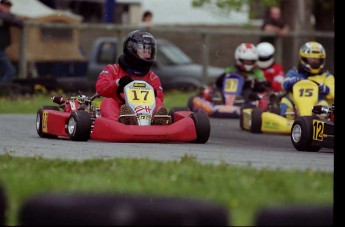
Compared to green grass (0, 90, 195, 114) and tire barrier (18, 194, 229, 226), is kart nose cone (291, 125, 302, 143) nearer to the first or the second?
green grass (0, 90, 195, 114)

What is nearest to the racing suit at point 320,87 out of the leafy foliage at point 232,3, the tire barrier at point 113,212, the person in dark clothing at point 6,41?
the person in dark clothing at point 6,41

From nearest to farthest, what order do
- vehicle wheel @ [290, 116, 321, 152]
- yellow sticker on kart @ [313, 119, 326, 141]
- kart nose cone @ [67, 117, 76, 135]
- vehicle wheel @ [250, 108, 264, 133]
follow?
yellow sticker on kart @ [313, 119, 326, 141] → vehicle wheel @ [290, 116, 321, 152] → kart nose cone @ [67, 117, 76, 135] → vehicle wheel @ [250, 108, 264, 133]

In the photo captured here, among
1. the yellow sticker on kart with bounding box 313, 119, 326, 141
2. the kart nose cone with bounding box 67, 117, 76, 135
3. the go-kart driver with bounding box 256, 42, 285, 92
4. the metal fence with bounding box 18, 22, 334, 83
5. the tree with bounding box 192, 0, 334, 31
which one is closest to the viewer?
the yellow sticker on kart with bounding box 313, 119, 326, 141

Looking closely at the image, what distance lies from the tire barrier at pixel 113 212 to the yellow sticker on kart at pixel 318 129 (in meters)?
5.71

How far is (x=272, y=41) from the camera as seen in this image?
909 inches

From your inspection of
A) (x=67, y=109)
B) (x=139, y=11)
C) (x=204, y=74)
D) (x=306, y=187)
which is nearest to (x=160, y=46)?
(x=204, y=74)

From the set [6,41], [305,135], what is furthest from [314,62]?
[6,41]

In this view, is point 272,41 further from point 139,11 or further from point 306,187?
point 306,187

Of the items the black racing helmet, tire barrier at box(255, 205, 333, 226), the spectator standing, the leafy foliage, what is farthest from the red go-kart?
the spectator standing

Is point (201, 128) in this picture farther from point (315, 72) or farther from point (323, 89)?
point (315, 72)

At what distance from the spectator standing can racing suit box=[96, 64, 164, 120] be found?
384 inches

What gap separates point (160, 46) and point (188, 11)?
Answer: 7.00 m

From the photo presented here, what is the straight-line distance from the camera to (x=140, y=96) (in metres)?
11.0

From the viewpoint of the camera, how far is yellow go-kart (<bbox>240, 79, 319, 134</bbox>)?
13.3 meters
